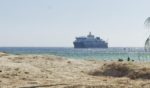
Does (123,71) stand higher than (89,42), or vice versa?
(89,42)

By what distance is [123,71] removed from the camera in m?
34.7

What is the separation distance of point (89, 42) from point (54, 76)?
156124 millimetres

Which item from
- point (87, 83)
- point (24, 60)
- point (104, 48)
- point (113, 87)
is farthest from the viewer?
point (104, 48)

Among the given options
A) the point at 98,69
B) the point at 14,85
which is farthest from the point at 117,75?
the point at 14,85

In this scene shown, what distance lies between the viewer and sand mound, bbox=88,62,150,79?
32.2 m

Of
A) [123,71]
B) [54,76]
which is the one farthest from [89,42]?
[54,76]

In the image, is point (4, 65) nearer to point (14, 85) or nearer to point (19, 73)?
point (19, 73)

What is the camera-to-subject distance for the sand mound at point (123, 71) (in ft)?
106

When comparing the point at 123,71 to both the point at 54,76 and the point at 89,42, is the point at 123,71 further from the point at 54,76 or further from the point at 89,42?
the point at 89,42

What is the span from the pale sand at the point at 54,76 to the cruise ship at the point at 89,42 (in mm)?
144754

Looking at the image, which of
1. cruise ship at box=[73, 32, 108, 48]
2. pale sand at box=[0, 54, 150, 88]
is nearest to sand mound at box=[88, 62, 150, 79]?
pale sand at box=[0, 54, 150, 88]

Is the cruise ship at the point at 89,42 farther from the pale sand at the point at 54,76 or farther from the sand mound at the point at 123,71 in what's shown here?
the sand mound at the point at 123,71

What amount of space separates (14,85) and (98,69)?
10597 millimetres

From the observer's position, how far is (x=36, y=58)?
135 ft
